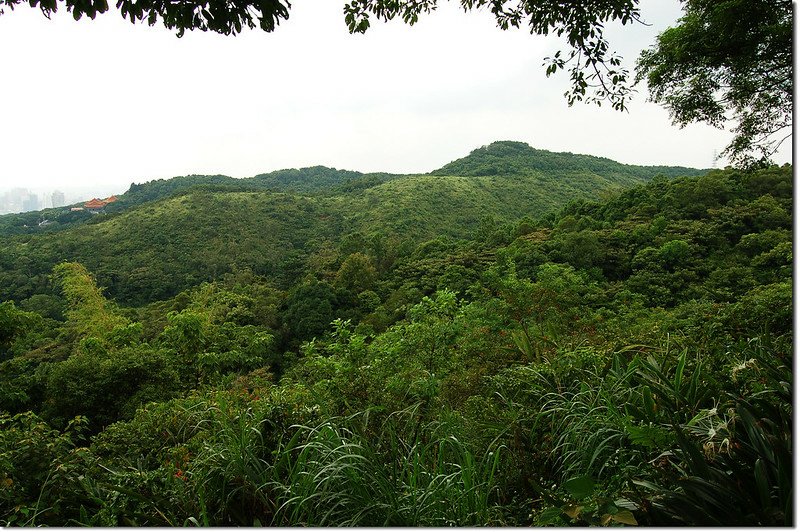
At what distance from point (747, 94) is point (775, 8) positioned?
2.40 feet

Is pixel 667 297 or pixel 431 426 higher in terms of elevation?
pixel 431 426

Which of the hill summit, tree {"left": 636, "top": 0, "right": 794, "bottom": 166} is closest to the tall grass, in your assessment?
tree {"left": 636, "top": 0, "right": 794, "bottom": 166}

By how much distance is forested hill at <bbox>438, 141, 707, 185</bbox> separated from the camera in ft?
111

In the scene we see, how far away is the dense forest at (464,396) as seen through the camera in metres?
1.25

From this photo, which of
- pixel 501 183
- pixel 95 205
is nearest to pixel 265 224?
pixel 95 205

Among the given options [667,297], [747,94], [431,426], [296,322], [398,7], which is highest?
[398,7]

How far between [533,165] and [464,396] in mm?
40276

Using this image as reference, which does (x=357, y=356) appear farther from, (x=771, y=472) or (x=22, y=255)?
(x=22, y=255)

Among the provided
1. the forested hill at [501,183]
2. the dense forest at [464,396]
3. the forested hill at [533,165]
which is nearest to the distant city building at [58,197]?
the dense forest at [464,396]

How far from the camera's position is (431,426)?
1.72 m

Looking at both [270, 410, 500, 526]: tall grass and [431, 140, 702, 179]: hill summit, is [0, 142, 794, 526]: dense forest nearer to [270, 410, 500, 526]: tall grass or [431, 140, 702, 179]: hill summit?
A: [270, 410, 500, 526]: tall grass

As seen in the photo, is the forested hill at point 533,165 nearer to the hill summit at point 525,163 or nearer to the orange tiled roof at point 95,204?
the hill summit at point 525,163

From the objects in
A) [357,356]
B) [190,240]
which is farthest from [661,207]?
[190,240]

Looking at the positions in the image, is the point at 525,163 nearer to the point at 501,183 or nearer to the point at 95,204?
the point at 501,183
